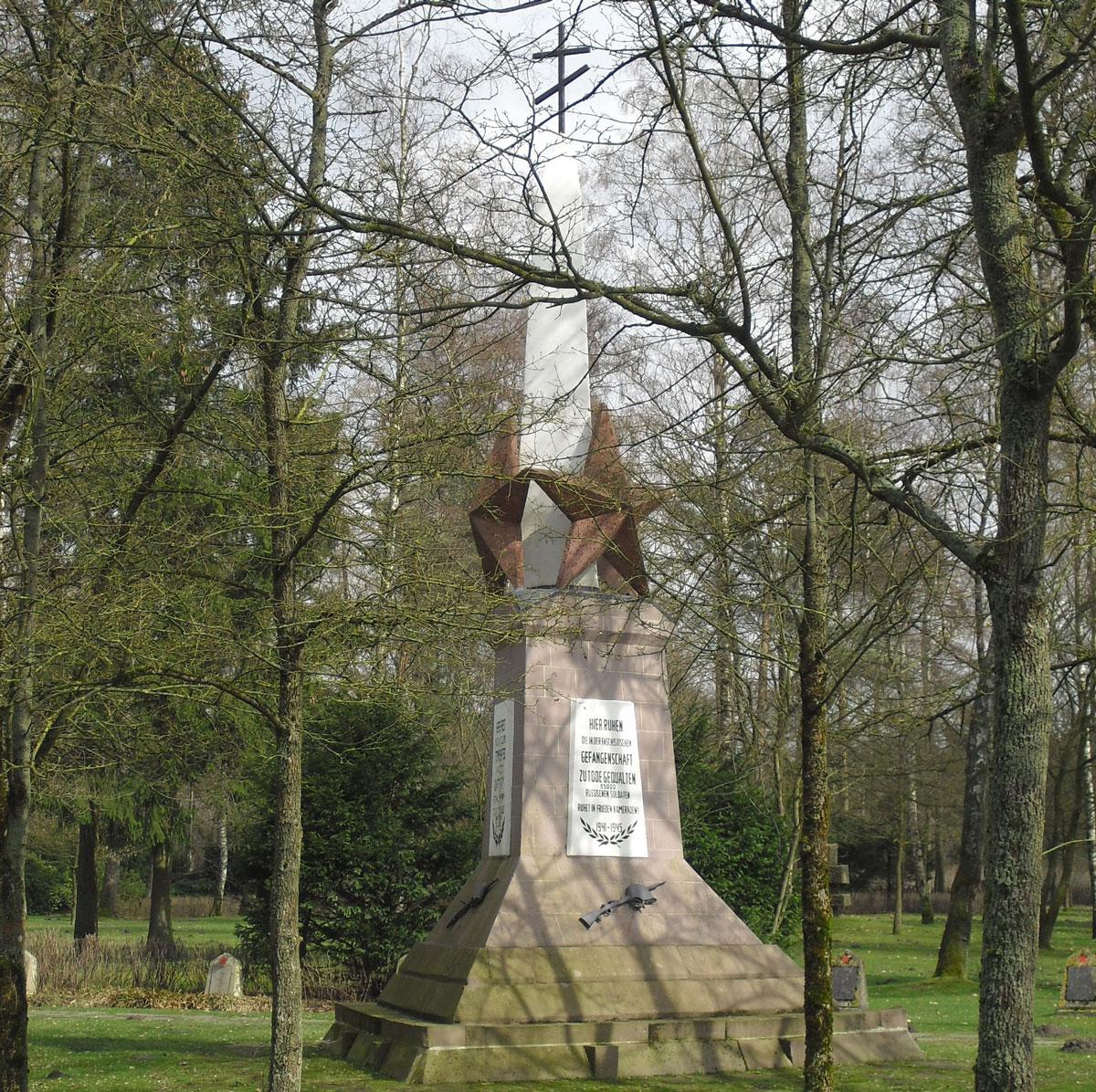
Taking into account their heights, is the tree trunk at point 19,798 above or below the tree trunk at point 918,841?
above

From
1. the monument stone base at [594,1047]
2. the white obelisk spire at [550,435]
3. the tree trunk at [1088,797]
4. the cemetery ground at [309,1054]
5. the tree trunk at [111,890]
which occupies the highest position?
the white obelisk spire at [550,435]

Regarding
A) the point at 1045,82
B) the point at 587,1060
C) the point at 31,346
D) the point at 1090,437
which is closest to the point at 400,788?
the point at 587,1060

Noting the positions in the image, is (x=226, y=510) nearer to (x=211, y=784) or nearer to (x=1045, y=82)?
(x=1045, y=82)

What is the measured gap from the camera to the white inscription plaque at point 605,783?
11.3 m

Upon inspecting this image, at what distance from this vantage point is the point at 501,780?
11633 millimetres

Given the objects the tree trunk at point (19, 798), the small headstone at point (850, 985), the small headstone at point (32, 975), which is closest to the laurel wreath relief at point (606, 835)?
the small headstone at point (850, 985)

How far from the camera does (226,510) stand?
8930mm

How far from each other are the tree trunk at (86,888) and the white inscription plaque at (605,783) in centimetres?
1456

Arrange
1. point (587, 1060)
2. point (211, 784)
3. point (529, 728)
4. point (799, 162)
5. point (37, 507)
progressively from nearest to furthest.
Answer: point (37, 507)
point (799, 162)
point (587, 1060)
point (529, 728)
point (211, 784)

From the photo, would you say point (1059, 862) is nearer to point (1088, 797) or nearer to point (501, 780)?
point (1088, 797)

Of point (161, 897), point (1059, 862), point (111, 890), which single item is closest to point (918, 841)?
point (1059, 862)

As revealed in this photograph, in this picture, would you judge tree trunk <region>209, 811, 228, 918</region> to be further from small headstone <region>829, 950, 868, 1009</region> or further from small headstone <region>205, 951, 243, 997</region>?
small headstone <region>829, 950, 868, 1009</region>

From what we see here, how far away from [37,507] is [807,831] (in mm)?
5354

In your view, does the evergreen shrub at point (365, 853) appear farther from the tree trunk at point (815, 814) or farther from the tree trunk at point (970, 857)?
the tree trunk at point (815, 814)
